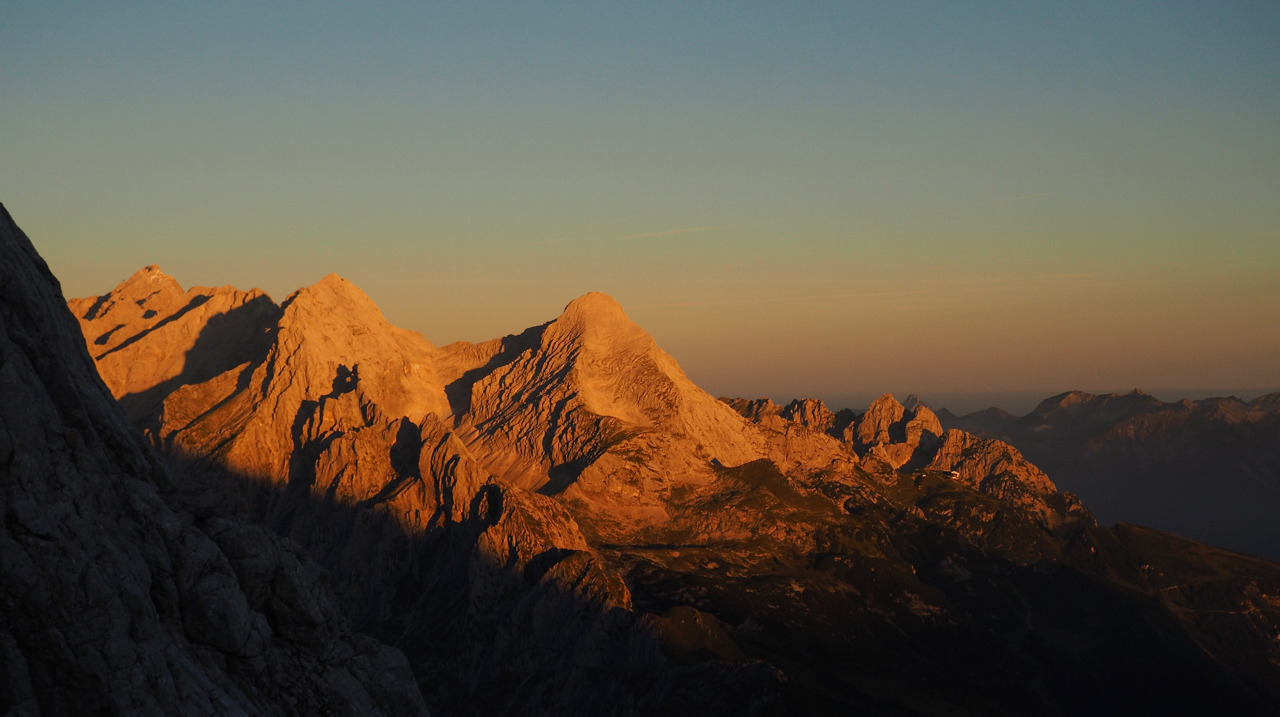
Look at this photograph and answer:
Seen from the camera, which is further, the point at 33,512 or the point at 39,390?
the point at 39,390

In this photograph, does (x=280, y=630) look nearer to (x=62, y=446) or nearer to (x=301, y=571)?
(x=301, y=571)

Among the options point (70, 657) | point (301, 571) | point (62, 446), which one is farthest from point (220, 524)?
point (70, 657)

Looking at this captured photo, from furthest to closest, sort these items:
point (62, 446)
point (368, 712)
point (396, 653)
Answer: point (396, 653) < point (368, 712) < point (62, 446)

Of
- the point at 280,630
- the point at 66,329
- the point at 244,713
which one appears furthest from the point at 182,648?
the point at 66,329

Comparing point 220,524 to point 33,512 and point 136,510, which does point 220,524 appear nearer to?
point 136,510

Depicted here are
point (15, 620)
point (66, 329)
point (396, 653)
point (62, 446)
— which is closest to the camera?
point (15, 620)

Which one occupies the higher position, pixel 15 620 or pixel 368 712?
pixel 15 620

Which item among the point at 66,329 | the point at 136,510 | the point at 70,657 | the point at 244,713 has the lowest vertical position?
the point at 244,713
